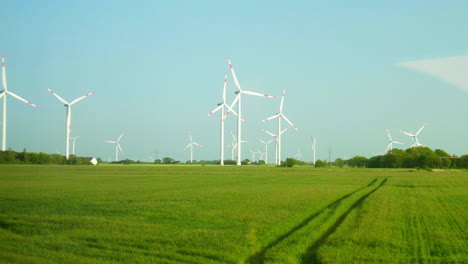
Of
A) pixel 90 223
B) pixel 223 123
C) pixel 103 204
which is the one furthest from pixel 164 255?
pixel 223 123

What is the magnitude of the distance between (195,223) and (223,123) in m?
99.3

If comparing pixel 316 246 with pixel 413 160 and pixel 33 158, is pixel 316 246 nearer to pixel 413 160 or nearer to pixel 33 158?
pixel 33 158

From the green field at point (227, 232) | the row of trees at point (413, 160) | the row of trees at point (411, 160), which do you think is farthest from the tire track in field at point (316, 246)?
the row of trees at point (413, 160)

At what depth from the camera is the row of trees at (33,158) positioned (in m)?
121

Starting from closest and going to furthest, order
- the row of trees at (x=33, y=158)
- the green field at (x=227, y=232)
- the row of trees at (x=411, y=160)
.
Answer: the green field at (x=227, y=232) < the row of trees at (x=33, y=158) < the row of trees at (x=411, y=160)

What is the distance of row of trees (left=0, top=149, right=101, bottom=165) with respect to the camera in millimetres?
120562

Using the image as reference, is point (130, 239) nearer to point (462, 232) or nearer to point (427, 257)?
point (427, 257)

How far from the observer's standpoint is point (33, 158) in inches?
5123

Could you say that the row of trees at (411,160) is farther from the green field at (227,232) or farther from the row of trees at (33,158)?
the green field at (227,232)

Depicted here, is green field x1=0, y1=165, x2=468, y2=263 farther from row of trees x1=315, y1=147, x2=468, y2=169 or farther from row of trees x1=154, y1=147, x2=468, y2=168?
row of trees x1=315, y1=147, x2=468, y2=169

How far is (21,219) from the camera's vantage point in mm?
21375

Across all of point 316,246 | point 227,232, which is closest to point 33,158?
point 227,232

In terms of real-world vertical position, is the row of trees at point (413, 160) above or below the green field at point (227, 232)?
above

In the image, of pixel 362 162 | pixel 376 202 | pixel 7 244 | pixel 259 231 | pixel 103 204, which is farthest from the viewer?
pixel 362 162
